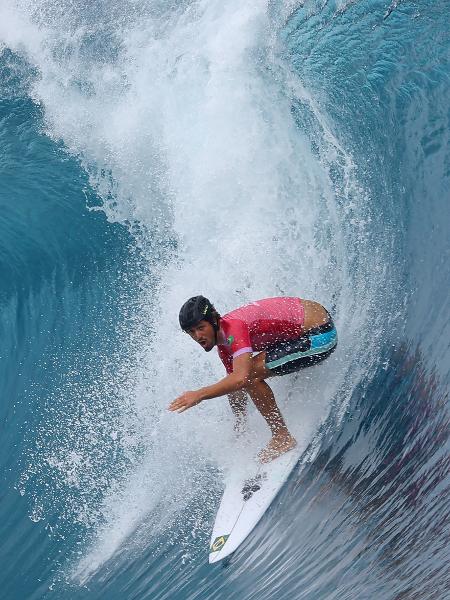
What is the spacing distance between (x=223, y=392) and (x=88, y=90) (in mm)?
5500

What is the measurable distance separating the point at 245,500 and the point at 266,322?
1.04 meters

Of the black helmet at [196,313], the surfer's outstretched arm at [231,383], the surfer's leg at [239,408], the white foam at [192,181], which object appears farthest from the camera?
the white foam at [192,181]

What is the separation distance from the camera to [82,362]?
6738mm

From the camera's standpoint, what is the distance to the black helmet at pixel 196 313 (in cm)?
425

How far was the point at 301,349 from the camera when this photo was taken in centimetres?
471

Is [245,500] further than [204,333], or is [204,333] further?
[245,500]

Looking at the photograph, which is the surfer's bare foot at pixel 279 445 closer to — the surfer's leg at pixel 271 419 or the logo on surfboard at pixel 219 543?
the surfer's leg at pixel 271 419

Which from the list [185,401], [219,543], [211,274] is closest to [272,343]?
[185,401]

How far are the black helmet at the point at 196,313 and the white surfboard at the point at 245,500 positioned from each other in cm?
101

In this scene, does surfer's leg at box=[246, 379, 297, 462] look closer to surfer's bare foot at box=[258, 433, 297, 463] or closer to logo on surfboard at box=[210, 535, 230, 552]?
surfer's bare foot at box=[258, 433, 297, 463]

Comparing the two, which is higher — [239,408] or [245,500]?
[239,408]

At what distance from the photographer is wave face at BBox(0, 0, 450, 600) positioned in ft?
14.2

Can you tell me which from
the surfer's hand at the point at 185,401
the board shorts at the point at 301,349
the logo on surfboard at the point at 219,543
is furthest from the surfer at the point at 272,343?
the logo on surfboard at the point at 219,543

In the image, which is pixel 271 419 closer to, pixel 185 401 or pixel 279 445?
pixel 279 445
